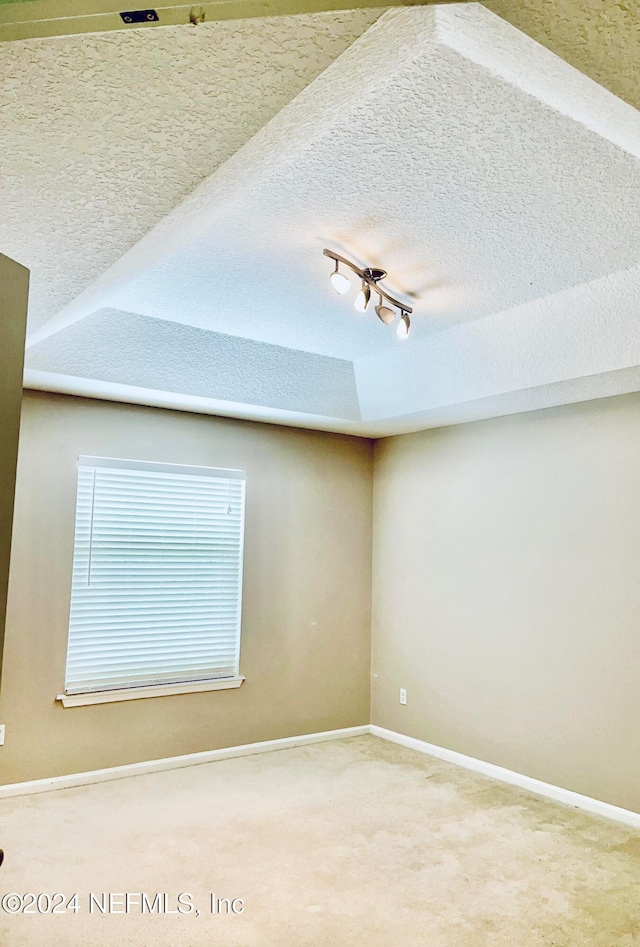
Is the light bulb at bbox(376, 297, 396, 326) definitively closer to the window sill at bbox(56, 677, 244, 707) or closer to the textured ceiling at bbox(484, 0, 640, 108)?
the textured ceiling at bbox(484, 0, 640, 108)

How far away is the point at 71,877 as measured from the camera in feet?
9.16

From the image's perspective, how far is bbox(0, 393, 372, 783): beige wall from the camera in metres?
3.88

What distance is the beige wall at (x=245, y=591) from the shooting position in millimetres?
3879

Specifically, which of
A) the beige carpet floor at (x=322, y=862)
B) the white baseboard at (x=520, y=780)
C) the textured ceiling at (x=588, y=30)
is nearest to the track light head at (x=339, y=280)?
the textured ceiling at (x=588, y=30)

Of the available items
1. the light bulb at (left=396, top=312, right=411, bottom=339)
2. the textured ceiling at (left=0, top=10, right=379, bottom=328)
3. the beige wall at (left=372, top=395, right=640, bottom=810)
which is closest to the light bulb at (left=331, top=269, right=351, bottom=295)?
the light bulb at (left=396, top=312, right=411, bottom=339)

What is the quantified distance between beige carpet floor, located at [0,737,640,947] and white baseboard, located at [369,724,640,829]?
9 centimetres

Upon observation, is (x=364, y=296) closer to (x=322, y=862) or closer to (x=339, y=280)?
(x=339, y=280)

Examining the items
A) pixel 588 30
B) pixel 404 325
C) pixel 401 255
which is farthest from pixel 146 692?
pixel 588 30

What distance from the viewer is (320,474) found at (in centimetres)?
512

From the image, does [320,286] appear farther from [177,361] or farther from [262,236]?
[177,361]

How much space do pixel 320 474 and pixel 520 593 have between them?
1.75 meters

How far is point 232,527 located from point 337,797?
188 cm

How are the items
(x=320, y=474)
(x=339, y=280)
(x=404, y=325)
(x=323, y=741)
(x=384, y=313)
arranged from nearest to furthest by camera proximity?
(x=339, y=280)
(x=384, y=313)
(x=404, y=325)
(x=323, y=741)
(x=320, y=474)

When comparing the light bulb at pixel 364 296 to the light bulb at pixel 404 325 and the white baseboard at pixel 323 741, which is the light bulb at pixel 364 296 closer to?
the light bulb at pixel 404 325
